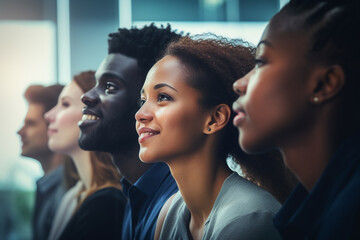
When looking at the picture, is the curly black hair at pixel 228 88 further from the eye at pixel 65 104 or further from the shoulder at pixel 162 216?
the eye at pixel 65 104

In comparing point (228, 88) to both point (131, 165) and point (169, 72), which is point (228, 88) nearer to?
point (169, 72)

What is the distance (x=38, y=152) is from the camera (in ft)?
8.20

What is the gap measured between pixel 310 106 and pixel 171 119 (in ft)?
1.52

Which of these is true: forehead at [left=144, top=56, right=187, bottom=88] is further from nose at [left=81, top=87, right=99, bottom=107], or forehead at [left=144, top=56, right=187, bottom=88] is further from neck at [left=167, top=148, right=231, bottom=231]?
nose at [left=81, top=87, right=99, bottom=107]

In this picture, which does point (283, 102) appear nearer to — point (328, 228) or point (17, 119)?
point (328, 228)

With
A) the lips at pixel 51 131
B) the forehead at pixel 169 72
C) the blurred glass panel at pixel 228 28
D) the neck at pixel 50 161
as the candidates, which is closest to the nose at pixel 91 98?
the blurred glass panel at pixel 228 28

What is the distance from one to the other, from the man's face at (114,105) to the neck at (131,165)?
28 millimetres

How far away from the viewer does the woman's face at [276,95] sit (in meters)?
1.00

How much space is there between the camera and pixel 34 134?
2496mm

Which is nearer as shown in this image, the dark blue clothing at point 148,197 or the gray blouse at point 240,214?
the gray blouse at point 240,214

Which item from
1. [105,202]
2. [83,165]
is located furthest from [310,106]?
[83,165]

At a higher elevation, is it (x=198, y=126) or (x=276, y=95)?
(x=276, y=95)

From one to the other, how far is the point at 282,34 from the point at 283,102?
15 cm

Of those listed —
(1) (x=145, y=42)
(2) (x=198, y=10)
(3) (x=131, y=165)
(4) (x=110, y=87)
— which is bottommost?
(3) (x=131, y=165)
